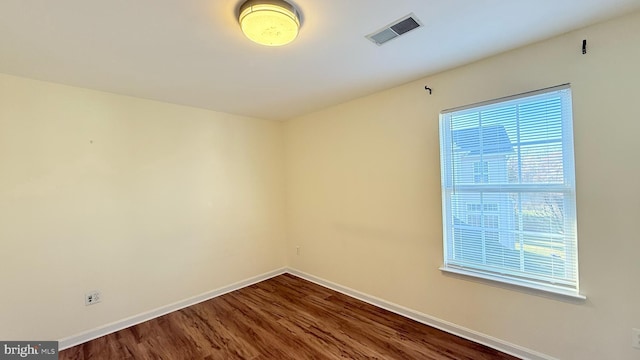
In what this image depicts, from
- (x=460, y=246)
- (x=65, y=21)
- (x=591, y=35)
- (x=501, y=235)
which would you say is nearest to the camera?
(x=65, y=21)

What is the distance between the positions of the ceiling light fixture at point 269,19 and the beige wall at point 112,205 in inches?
81.7

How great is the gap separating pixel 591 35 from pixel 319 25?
71.9 inches

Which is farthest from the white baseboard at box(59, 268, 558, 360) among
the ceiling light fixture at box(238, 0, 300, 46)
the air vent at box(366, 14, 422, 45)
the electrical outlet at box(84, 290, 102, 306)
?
the ceiling light fixture at box(238, 0, 300, 46)

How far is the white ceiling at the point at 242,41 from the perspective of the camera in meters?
1.47

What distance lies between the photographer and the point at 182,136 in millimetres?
3145

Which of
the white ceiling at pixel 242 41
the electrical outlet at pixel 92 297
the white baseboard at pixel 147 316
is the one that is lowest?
the white baseboard at pixel 147 316

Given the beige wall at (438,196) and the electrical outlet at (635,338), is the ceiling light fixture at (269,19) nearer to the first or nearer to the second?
the beige wall at (438,196)

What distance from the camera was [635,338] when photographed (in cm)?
165

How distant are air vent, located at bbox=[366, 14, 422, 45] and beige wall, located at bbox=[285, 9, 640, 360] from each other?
2.96 feet

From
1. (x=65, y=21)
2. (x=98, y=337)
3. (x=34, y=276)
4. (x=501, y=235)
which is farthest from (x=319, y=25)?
(x=98, y=337)

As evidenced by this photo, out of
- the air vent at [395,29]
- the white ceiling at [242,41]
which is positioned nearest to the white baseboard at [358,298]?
the white ceiling at [242,41]

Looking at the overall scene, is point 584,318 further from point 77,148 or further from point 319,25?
point 77,148

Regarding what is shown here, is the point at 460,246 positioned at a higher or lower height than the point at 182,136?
lower

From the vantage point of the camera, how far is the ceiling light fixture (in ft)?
4.54
